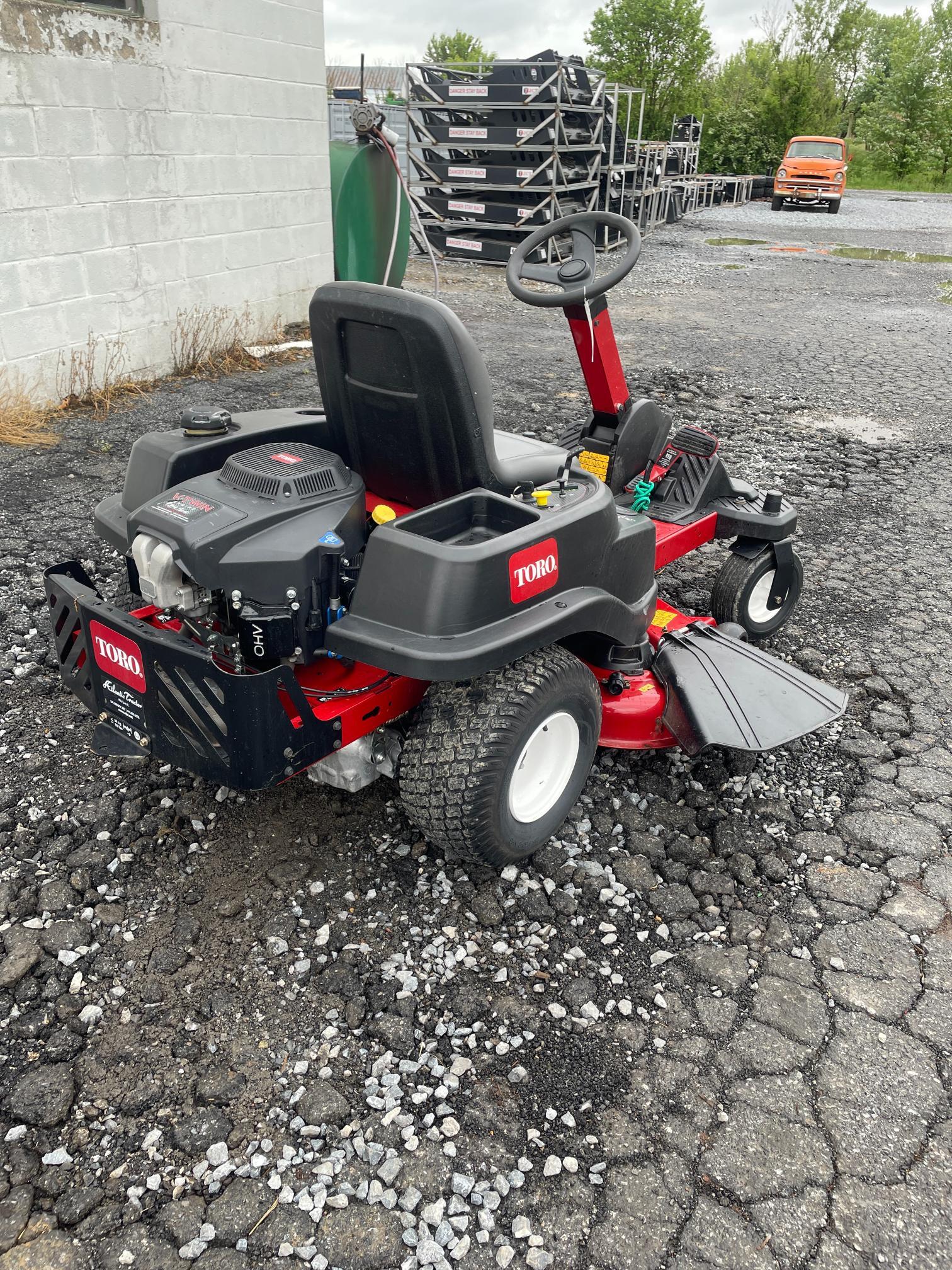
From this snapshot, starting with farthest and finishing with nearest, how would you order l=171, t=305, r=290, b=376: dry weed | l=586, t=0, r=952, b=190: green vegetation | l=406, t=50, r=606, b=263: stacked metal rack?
l=586, t=0, r=952, b=190: green vegetation < l=406, t=50, r=606, b=263: stacked metal rack < l=171, t=305, r=290, b=376: dry weed

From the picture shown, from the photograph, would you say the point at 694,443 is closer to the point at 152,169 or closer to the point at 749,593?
the point at 749,593

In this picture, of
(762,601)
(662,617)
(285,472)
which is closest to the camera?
(285,472)

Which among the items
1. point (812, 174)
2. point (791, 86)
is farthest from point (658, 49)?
point (812, 174)

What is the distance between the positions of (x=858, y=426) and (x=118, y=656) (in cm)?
557

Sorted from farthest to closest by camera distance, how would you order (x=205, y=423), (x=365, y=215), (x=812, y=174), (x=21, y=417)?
1. (x=812, y=174)
2. (x=365, y=215)
3. (x=21, y=417)
4. (x=205, y=423)

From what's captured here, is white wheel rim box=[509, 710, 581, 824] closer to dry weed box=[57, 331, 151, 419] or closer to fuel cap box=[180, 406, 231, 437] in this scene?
fuel cap box=[180, 406, 231, 437]

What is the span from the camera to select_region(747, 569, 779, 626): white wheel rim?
3621 mm

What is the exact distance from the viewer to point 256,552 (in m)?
2.16

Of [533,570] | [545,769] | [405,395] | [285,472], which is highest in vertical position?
[405,395]

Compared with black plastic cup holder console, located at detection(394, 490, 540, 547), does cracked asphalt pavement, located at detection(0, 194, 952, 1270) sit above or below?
below

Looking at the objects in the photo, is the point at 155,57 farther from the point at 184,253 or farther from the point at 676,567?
the point at 676,567

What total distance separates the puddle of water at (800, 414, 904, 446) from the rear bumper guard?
510 cm

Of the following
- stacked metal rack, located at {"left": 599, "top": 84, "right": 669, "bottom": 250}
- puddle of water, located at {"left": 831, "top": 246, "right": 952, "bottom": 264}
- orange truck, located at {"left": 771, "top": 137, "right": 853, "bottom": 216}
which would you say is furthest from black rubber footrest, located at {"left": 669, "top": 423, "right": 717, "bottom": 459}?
orange truck, located at {"left": 771, "top": 137, "right": 853, "bottom": 216}

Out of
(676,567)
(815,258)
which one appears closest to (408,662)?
(676,567)
